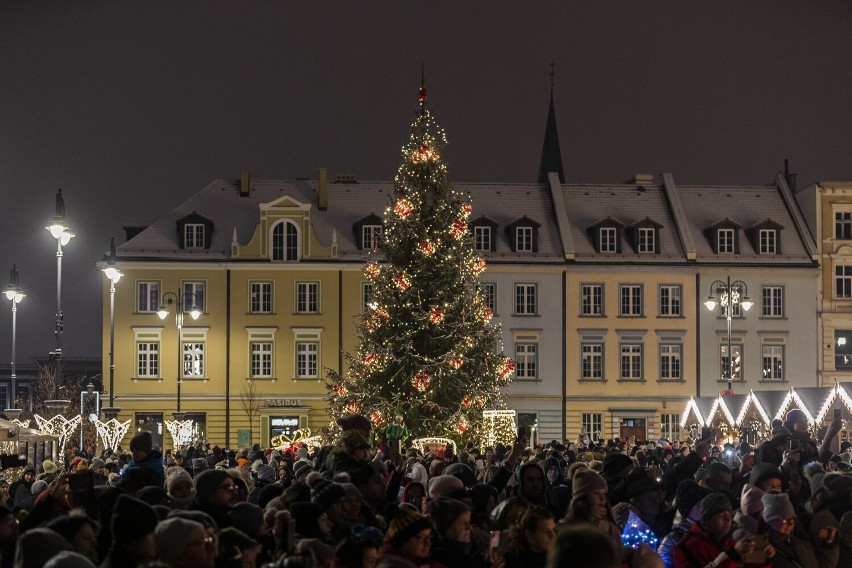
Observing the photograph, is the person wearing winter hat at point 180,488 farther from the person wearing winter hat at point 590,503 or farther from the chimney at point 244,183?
the chimney at point 244,183

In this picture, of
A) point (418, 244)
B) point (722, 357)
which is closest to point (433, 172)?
point (418, 244)

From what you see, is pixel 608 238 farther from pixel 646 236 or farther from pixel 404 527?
pixel 404 527

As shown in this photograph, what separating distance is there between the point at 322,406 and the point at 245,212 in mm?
9749

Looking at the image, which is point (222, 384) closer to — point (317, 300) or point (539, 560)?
point (317, 300)

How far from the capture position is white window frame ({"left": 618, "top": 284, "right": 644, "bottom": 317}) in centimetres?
6606

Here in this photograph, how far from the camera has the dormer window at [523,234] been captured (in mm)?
66562

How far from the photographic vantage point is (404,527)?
27.0ft

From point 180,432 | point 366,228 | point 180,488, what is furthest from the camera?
point 366,228

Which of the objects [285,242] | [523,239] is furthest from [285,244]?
[523,239]

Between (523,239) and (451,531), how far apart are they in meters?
58.2

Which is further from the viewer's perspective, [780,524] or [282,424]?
[282,424]

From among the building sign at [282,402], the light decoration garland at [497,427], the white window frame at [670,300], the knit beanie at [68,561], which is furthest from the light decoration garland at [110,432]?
the white window frame at [670,300]

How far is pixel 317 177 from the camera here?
69188 millimetres

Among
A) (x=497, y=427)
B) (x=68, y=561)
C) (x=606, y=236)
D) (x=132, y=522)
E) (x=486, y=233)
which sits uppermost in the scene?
(x=486, y=233)
